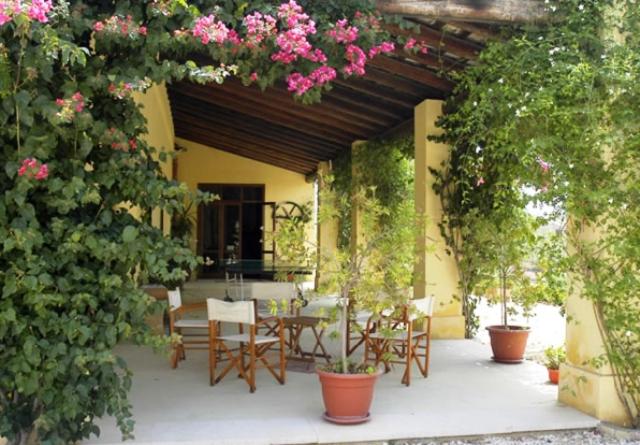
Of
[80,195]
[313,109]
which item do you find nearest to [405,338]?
[80,195]

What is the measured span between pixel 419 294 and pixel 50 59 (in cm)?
515

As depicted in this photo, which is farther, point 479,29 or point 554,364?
point 554,364

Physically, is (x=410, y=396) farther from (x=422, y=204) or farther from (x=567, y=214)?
(x=422, y=204)

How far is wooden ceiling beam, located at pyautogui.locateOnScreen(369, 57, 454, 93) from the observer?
6.10 metres

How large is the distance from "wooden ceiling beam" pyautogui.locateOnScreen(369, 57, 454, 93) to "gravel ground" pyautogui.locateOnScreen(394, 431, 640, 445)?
3513 mm

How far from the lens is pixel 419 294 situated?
23.7 ft

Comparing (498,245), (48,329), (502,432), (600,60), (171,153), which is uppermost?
(600,60)

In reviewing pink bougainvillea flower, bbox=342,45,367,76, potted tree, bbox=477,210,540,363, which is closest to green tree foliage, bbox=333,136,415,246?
potted tree, bbox=477,210,540,363

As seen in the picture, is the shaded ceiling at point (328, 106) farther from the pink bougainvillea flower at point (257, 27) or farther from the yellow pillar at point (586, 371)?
the yellow pillar at point (586, 371)

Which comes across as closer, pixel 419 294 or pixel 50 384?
pixel 50 384

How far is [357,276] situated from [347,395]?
2.41 ft

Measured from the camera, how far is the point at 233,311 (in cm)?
470

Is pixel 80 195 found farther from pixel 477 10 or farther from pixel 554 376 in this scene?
pixel 554 376

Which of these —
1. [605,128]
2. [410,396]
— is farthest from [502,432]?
[605,128]
